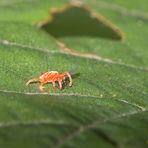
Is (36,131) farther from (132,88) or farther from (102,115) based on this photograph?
(132,88)

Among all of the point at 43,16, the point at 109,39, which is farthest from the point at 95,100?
the point at 43,16

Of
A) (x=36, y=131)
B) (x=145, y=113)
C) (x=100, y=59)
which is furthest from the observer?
(x=100, y=59)

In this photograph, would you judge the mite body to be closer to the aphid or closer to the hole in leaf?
the aphid

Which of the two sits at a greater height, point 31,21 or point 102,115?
point 102,115

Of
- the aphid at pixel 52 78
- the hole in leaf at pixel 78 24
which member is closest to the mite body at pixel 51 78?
the aphid at pixel 52 78

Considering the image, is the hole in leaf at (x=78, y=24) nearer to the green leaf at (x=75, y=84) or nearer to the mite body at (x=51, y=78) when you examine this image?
the green leaf at (x=75, y=84)

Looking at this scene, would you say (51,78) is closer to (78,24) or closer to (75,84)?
(75,84)
